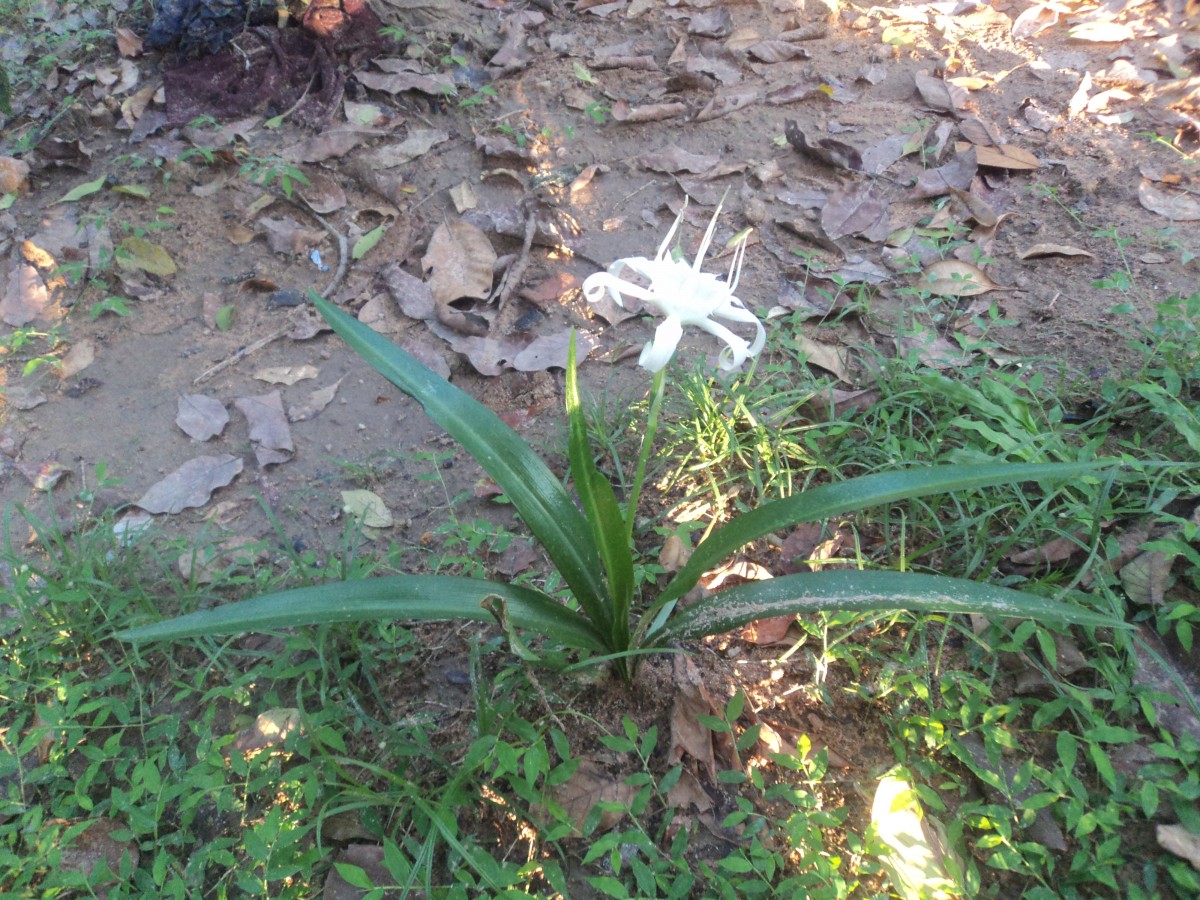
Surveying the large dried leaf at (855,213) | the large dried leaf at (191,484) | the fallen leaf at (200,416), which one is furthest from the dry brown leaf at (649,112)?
the large dried leaf at (191,484)

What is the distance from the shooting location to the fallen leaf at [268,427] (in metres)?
2.18

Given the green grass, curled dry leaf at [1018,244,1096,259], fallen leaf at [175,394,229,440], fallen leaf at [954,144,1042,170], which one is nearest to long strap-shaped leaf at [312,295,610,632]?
the green grass

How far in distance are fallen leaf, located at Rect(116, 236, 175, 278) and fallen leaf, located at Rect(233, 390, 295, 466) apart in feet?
2.42

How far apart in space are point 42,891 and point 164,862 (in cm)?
23

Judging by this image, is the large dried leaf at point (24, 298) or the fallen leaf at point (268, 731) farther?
the large dried leaf at point (24, 298)

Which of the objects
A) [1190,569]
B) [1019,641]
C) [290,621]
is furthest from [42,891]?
[1190,569]

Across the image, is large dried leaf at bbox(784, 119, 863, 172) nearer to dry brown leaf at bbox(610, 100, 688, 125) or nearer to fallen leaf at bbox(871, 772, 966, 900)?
dry brown leaf at bbox(610, 100, 688, 125)

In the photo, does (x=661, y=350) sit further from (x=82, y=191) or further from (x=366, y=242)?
(x=82, y=191)

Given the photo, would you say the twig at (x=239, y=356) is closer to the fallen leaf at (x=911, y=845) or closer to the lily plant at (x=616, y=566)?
the lily plant at (x=616, y=566)

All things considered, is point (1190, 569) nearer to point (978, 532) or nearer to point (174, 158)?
point (978, 532)

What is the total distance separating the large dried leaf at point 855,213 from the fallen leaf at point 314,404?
145cm

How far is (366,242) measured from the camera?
8.94ft

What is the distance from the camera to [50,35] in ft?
12.1

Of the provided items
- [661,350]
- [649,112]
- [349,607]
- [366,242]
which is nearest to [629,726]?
[349,607]
